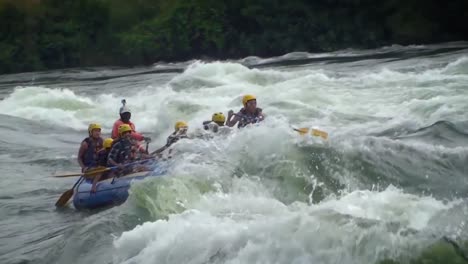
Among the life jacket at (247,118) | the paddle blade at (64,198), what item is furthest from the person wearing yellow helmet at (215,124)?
the paddle blade at (64,198)

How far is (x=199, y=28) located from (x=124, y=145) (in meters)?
34.7

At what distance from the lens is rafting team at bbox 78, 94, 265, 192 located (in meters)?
11.5

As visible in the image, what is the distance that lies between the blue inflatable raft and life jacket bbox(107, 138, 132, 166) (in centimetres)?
41

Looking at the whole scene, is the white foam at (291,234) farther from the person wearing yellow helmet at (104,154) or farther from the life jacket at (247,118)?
the life jacket at (247,118)

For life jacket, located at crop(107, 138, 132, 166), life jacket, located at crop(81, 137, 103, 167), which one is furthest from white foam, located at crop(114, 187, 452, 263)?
life jacket, located at crop(81, 137, 103, 167)

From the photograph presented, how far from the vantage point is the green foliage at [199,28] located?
40.5 m

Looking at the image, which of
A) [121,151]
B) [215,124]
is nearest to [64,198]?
[121,151]

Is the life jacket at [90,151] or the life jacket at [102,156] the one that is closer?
the life jacket at [102,156]

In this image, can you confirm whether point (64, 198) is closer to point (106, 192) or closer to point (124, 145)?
point (106, 192)

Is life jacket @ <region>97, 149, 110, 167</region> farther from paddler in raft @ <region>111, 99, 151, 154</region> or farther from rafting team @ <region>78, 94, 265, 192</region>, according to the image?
paddler in raft @ <region>111, 99, 151, 154</region>

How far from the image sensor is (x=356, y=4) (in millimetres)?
42719

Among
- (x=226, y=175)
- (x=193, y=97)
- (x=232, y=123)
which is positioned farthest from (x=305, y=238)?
(x=193, y=97)

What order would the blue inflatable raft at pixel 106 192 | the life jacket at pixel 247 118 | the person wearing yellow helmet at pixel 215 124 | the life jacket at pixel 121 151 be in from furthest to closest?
the life jacket at pixel 247 118 < the person wearing yellow helmet at pixel 215 124 < the life jacket at pixel 121 151 < the blue inflatable raft at pixel 106 192

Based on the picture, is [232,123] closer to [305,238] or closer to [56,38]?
[305,238]
